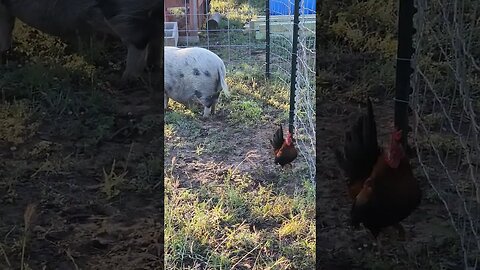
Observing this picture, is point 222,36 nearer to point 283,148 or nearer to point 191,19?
point 191,19

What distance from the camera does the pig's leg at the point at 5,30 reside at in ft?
5.17

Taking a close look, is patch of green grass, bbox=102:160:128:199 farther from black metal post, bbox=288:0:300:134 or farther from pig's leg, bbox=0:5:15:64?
black metal post, bbox=288:0:300:134

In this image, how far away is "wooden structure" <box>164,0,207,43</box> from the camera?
1694 millimetres

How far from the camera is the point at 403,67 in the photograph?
1.66 meters

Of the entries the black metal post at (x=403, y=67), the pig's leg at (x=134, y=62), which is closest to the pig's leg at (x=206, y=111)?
the pig's leg at (x=134, y=62)

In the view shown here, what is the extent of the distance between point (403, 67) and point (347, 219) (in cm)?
46

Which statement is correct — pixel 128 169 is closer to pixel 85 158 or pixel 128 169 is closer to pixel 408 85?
pixel 85 158

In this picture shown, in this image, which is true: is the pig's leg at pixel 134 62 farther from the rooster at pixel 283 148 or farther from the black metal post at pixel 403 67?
the black metal post at pixel 403 67

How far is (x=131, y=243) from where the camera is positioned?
1611mm

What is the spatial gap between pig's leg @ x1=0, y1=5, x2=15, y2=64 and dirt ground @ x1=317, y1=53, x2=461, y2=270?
2.83 ft

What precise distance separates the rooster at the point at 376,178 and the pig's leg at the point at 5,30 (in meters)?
0.95

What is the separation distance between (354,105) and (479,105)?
333 mm

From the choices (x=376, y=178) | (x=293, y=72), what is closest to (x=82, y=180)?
(x=293, y=72)

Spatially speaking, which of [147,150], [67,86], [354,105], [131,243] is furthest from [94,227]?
[354,105]
